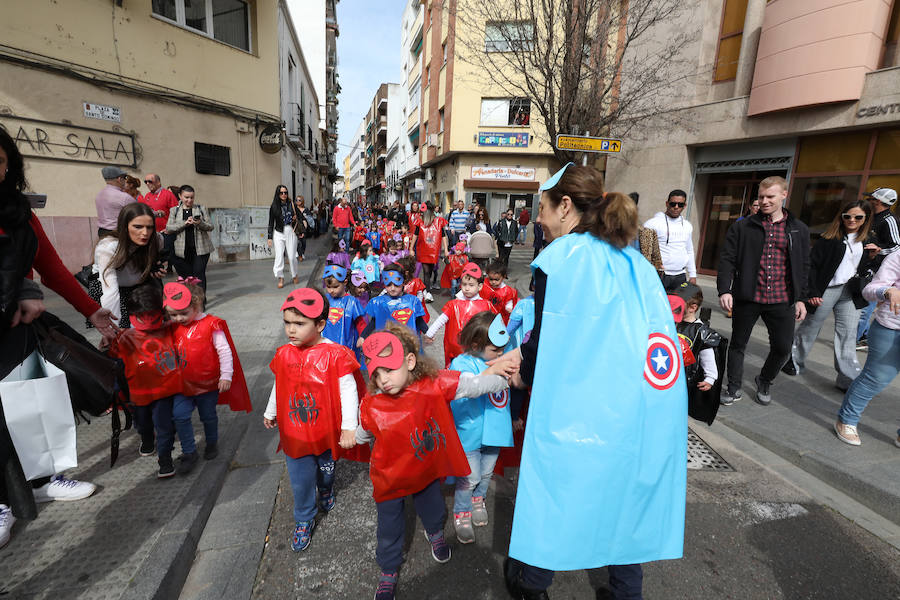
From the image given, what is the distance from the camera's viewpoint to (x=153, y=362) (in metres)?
2.69

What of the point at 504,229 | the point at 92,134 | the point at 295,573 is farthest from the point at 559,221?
the point at 92,134

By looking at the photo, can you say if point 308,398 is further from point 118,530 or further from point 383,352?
point 118,530

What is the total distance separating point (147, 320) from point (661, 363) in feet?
9.57

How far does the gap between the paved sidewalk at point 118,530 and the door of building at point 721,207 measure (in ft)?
41.9

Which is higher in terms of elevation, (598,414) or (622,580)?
(598,414)

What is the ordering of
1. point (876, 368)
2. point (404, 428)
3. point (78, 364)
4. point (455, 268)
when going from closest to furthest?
point (78, 364) < point (404, 428) < point (876, 368) < point (455, 268)

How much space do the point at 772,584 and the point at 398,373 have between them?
2.20m

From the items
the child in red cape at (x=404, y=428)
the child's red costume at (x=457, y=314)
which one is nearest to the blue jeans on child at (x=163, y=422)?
the child in red cape at (x=404, y=428)

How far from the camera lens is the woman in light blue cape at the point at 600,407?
1.55 m

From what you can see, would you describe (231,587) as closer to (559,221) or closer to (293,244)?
(559,221)

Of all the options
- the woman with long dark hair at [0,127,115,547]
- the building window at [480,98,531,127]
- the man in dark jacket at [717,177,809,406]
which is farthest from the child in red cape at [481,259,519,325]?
the building window at [480,98,531,127]

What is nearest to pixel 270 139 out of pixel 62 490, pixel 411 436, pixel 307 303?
pixel 62 490

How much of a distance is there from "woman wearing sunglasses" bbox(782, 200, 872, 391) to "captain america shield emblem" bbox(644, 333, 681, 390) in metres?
4.38

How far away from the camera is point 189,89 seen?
1055 cm
